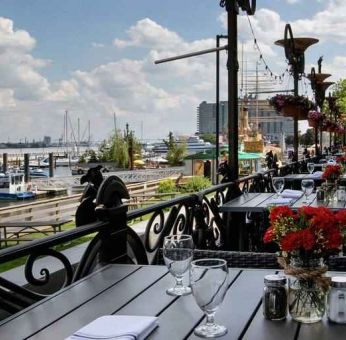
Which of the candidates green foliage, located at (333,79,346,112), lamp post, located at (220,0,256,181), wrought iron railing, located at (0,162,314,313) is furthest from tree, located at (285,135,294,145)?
wrought iron railing, located at (0,162,314,313)

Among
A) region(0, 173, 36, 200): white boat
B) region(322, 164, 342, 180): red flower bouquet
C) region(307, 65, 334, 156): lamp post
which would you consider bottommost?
region(0, 173, 36, 200): white boat

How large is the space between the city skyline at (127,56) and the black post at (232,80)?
0.21m

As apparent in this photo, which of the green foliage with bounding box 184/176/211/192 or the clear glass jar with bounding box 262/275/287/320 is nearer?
the clear glass jar with bounding box 262/275/287/320

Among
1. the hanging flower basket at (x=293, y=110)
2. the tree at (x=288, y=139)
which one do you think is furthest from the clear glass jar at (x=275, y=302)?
the tree at (x=288, y=139)

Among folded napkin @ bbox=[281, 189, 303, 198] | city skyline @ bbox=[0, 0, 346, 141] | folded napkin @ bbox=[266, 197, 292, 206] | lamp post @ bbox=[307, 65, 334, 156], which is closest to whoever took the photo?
folded napkin @ bbox=[266, 197, 292, 206]

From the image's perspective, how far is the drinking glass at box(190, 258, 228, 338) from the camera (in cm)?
144

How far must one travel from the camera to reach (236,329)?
1.50 meters

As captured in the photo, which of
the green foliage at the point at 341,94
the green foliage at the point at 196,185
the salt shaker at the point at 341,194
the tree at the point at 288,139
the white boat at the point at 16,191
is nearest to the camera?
the salt shaker at the point at 341,194

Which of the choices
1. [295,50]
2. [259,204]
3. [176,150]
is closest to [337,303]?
[259,204]

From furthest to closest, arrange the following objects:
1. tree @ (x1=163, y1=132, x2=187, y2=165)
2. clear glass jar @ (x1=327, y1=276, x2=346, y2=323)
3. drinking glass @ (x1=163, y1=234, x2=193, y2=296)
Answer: tree @ (x1=163, y1=132, x2=187, y2=165) < drinking glass @ (x1=163, y1=234, x2=193, y2=296) < clear glass jar @ (x1=327, y1=276, x2=346, y2=323)

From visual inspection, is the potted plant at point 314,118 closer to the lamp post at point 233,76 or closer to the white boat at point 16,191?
the lamp post at point 233,76

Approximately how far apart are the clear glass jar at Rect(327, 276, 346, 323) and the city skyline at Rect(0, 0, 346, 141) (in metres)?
4.81

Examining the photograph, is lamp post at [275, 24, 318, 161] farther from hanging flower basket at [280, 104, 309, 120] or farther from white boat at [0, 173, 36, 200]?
white boat at [0, 173, 36, 200]

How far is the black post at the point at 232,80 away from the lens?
5.87 m
